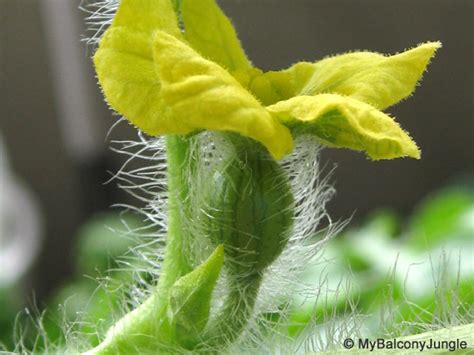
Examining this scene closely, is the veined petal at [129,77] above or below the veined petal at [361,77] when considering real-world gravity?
above

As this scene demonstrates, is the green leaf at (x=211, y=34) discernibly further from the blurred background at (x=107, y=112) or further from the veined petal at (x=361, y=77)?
the blurred background at (x=107, y=112)

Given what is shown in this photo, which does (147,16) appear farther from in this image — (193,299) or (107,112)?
(107,112)

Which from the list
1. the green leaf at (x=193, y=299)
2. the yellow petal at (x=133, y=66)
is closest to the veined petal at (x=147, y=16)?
the yellow petal at (x=133, y=66)

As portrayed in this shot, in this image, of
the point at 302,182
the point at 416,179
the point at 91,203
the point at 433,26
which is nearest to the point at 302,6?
the point at 433,26

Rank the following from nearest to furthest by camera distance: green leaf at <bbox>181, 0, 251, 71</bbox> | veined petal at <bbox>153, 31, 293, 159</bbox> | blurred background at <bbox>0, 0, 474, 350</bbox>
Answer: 1. veined petal at <bbox>153, 31, 293, 159</bbox>
2. green leaf at <bbox>181, 0, 251, 71</bbox>
3. blurred background at <bbox>0, 0, 474, 350</bbox>

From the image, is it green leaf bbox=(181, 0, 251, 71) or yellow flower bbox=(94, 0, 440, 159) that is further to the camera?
green leaf bbox=(181, 0, 251, 71)

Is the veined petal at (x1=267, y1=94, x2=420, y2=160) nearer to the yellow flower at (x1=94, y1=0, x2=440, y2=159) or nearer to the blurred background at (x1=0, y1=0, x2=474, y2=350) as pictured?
the yellow flower at (x1=94, y1=0, x2=440, y2=159)

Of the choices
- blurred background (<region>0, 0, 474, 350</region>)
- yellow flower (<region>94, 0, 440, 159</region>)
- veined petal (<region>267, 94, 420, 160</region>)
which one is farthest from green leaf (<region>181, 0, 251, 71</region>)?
blurred background (<region>0, 0, 474, 350</region>)
